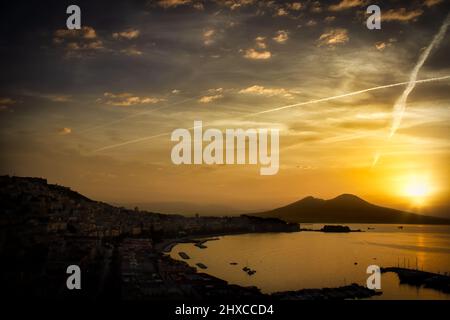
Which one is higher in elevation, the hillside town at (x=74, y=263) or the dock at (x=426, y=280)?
the hillside town at (x=74, y=263)

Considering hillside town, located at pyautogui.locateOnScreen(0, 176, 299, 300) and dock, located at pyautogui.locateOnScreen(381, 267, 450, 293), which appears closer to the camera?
hillside town, located at pyautogui.locateOnScreen(0, 176, 299, 300)

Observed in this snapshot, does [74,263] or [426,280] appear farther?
[426,280]

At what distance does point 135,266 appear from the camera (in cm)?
1809

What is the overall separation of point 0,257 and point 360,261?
22.8m

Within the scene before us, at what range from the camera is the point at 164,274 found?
17766 millimetres

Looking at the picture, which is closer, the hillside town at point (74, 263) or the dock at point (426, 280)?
the hillside town at point (74, 263)

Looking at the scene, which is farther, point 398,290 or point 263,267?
point 263,267

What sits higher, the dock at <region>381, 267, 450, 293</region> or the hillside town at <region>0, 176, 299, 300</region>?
the hillside town at <region>0, 176, 299, 300</region>
